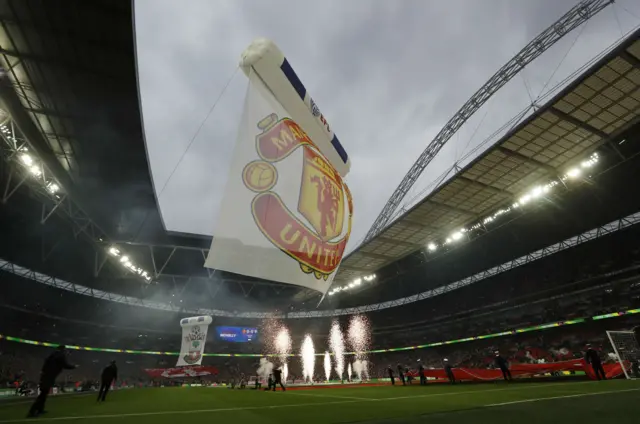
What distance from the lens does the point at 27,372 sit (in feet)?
91.5

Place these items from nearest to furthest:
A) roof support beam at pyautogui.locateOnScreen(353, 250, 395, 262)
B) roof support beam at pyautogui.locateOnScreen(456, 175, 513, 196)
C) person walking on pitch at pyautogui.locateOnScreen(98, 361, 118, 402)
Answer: person walking on pitch at pyautogui.locateOnScreen(98, 361, 118, 402), roof support beam at pyautogui.locateOnScreen(456, 175, 513, 196), roof support beam at pyautogui.locateOnScreen(353, 250, 395, 262)

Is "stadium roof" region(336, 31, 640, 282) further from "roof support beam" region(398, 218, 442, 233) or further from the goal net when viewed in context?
the goal net

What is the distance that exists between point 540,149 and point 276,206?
17.2 metres

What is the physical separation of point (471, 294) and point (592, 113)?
25.4m

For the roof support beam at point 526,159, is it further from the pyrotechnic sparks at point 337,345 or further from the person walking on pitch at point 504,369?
the pyrotechnic sparks at point 337,345

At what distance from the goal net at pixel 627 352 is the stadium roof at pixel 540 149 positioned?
838cm

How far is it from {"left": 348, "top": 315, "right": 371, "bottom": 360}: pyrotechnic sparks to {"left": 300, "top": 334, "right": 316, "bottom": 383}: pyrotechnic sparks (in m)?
5.57

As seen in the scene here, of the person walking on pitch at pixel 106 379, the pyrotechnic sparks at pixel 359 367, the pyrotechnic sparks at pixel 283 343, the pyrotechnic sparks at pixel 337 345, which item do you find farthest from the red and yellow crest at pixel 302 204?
the pyrotechnic sparks at pixel 337 345

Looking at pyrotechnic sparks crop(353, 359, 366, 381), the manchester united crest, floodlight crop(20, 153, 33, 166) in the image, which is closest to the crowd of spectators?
pyrotechnic sparks crop(353, 359, 366, 381)

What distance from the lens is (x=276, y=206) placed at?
3.26 metres

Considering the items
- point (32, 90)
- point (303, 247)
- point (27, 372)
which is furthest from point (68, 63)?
point (27, 372)

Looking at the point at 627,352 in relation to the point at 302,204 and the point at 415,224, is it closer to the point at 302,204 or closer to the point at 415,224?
the point at 415,224

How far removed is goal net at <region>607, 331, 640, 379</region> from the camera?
42.1 ft

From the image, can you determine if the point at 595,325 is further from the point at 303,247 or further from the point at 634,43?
the point at 303,247
